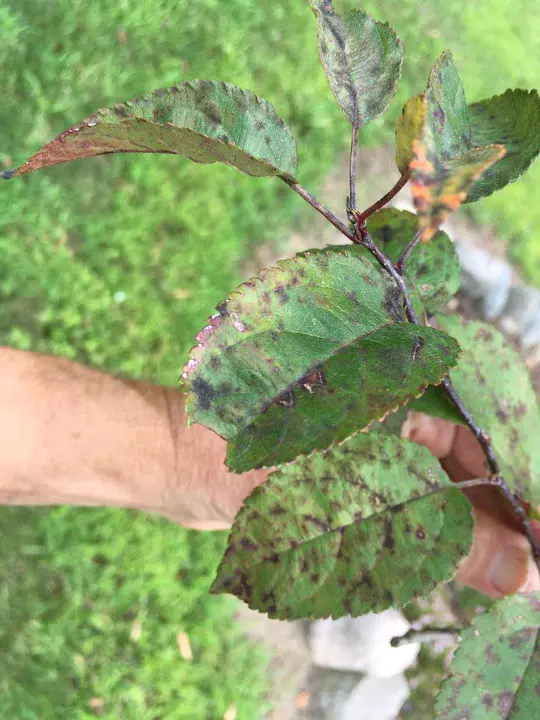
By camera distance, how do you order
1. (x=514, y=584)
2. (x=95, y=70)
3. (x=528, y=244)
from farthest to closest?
(x=528, y=244) < (x=95, y=70) < (x=514, y=584)

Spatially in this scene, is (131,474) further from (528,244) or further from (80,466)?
(528,244)

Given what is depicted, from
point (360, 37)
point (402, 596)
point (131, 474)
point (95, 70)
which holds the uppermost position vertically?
point (95, 70)

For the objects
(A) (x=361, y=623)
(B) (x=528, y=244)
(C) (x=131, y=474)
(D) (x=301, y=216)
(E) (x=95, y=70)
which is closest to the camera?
(C) (x=131, y=474)

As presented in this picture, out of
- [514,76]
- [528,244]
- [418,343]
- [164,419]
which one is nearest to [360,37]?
[418,343]

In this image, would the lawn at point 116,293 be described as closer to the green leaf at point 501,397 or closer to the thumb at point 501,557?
the thumb at point 501,557

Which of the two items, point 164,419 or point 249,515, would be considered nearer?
point 249,515

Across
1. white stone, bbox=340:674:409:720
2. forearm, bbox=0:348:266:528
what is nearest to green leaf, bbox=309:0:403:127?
forearm, bbox=0:348:266:528
